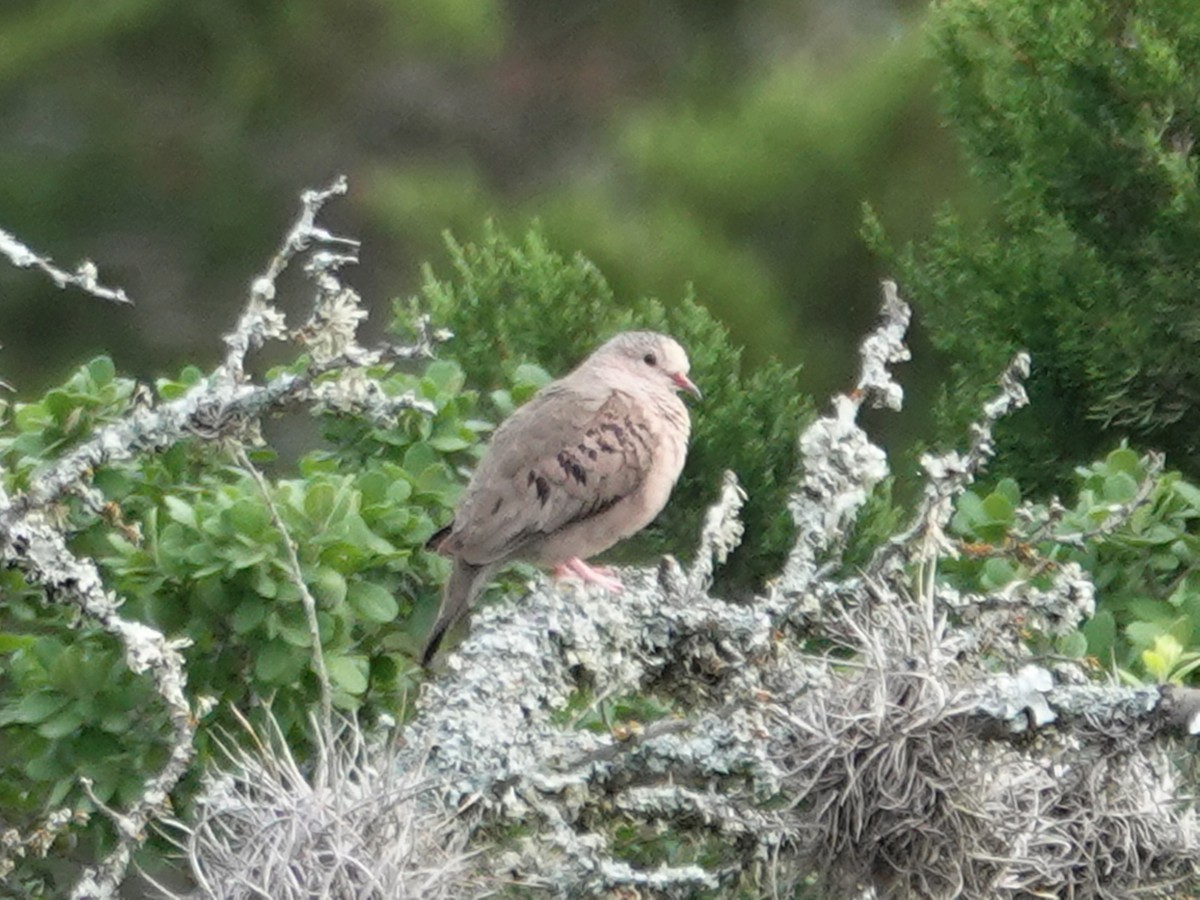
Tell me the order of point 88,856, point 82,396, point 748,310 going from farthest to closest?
point 748,310
point 88,856
point 82,396

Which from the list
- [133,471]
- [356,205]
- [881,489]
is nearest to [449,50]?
[356,205]

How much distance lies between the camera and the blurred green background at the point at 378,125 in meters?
7.26

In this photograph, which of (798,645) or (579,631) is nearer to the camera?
(579,631)

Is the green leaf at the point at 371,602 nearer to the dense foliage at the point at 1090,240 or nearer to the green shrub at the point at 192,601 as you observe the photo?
the green shrub at the point at 192,601

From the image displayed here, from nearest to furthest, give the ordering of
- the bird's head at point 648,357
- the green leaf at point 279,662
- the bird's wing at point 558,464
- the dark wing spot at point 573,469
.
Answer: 1. the green leaf at point 279,662
2. the bird's wing at point 558,464
3. the dark wing spot at point 573,469
4. the bird's head at point 648,357

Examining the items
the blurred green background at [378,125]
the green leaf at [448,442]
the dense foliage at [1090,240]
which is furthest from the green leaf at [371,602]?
the blurred green background at [378,125]

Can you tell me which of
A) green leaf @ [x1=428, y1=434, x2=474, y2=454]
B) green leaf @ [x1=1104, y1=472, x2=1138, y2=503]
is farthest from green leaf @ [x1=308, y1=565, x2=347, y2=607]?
Answer: green leaf @ [x1=1104, y1=472, x2=1138, y2=503]

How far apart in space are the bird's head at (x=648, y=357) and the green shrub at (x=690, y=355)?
0.58 feet

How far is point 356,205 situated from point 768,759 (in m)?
6.72

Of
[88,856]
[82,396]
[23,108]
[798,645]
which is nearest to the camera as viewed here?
[798,645]

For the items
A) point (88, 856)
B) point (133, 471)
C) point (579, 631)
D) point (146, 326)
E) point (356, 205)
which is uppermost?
point (579, 631)

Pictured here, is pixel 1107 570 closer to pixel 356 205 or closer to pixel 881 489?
pixel 881 489

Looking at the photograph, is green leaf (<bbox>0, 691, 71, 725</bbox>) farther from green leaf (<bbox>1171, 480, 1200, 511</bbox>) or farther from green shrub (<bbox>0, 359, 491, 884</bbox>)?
green leaf (<bbox>1171, 480, 1200, 511</bbox>)

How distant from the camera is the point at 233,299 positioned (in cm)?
894
